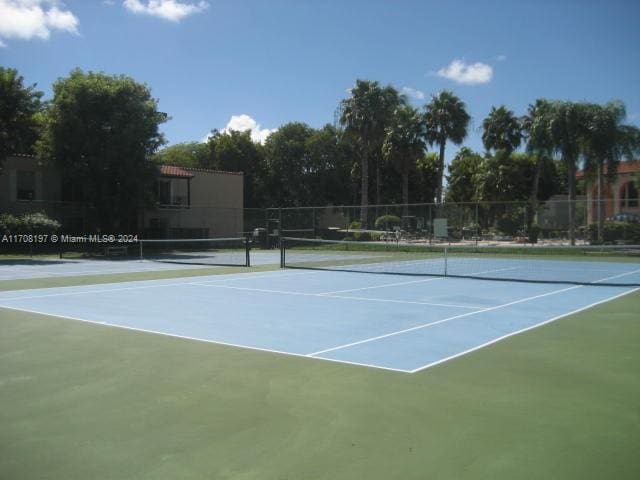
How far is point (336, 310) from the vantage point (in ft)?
37.5

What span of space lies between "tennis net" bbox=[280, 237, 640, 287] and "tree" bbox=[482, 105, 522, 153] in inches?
910

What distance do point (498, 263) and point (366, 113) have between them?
2397 cm

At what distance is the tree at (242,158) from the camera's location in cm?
6291

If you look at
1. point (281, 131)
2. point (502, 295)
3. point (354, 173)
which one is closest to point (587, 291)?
point (502, 295)

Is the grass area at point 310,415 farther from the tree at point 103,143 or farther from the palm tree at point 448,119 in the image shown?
the palm tree at point 448,119

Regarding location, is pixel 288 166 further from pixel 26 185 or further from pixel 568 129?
pixel 568 129

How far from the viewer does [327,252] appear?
106 ft

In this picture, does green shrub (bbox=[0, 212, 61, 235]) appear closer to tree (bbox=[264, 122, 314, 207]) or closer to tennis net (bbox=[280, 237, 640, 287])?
tennis net (bbox=[280, 237, 640, 287])

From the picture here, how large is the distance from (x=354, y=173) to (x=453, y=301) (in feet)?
156

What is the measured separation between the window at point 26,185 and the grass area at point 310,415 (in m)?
31.7

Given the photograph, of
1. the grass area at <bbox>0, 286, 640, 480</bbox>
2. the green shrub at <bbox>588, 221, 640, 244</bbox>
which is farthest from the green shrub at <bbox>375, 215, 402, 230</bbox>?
the grass area at <bbox>0, 286, 640, 480</bbox>

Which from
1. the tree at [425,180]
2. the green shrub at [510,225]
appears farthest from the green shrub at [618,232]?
the tree at [425,180]

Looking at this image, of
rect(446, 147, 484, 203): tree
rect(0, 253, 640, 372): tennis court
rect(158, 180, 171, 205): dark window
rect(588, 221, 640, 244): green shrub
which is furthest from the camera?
rect(446, 147, 484, 203): tree

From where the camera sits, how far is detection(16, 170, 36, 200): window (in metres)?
36.1
